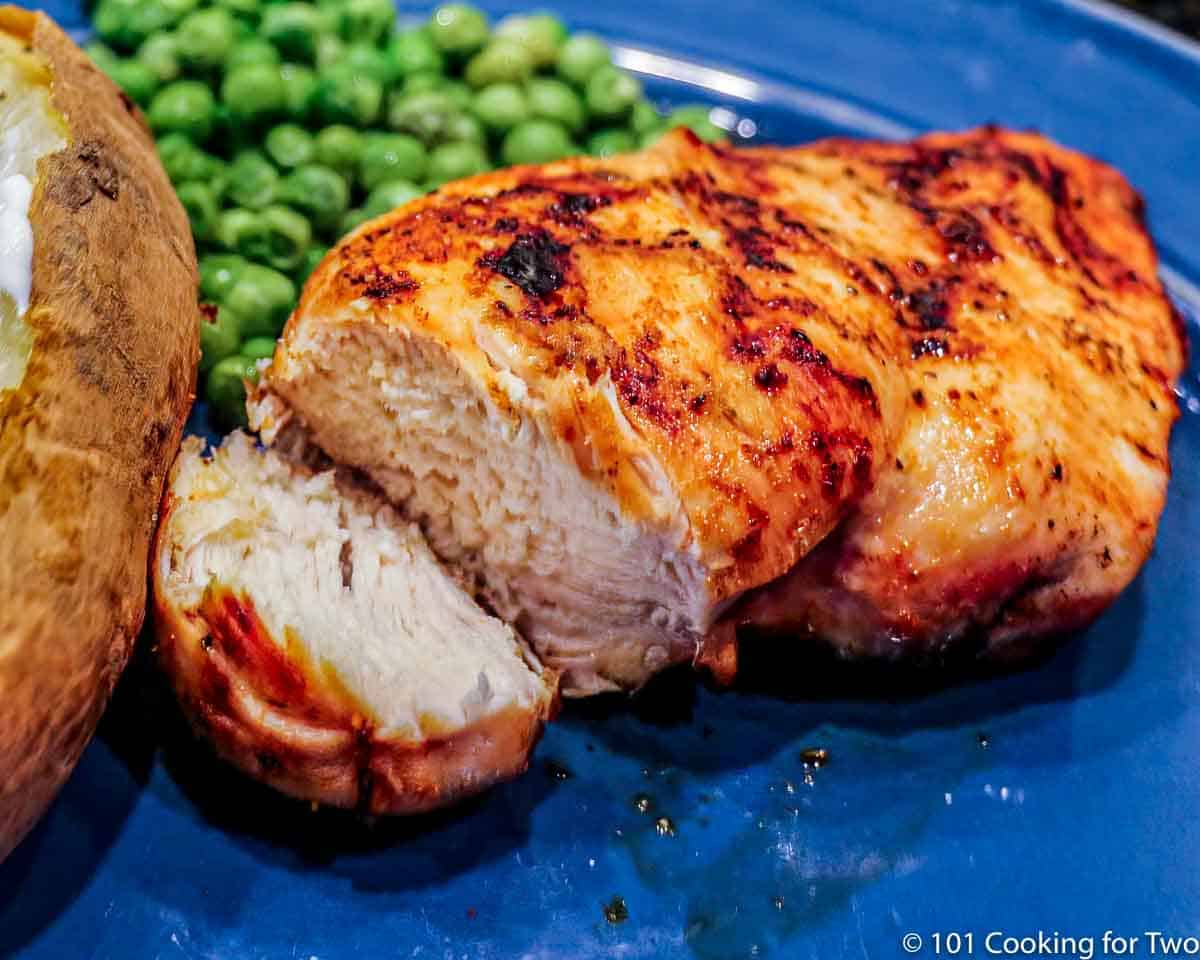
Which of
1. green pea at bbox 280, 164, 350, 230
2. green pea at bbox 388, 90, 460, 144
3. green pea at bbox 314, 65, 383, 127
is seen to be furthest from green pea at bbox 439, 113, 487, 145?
green pea at bbox 280, 164, 350, 230

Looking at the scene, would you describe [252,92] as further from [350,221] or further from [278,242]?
[278,242]

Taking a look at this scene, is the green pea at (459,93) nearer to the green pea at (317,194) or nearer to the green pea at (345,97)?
the green pea at (345,97)

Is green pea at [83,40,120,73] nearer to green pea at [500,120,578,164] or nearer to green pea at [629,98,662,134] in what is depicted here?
green pea at [500,120,578,164]

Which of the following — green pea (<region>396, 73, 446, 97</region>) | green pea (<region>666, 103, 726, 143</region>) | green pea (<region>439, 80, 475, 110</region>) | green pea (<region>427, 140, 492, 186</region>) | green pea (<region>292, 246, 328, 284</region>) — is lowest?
green pea (<region>292, 246, 328, 284</region>)

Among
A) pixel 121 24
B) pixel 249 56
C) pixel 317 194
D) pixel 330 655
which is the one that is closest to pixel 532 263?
pixel 330 655

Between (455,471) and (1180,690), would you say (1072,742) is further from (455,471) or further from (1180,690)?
(455,471)
